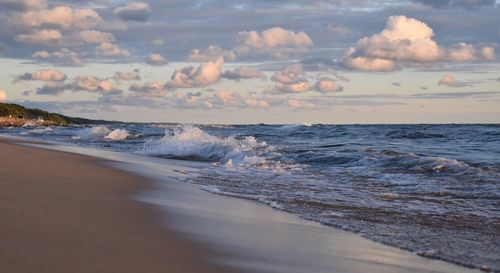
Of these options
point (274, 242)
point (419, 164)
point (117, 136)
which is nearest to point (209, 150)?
point (419, 164)

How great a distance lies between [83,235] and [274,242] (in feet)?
5.30

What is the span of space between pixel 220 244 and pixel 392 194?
208 inches

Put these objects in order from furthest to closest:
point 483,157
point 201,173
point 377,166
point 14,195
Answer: point 483,157
point 377,166
point 201,173
point 14,195

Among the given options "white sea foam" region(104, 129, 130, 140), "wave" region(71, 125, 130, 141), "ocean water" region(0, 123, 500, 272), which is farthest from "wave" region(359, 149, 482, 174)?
"wave" region(71, 125, 130, 141)

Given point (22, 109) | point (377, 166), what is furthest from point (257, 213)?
point (22, 109)

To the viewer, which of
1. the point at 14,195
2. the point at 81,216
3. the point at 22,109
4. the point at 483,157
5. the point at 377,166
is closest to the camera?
the point at 81,216

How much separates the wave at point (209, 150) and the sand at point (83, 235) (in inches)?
378

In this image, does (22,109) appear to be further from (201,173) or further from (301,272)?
(301,272)

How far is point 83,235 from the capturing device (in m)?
4.68

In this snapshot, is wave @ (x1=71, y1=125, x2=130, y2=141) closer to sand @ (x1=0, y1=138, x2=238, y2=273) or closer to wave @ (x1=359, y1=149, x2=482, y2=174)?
wave @ (x1=359, y1=149, x2=482, y2=174)

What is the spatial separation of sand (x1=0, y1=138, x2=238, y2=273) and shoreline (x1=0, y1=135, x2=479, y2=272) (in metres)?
0.24

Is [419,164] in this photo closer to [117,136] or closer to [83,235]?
[83,235]

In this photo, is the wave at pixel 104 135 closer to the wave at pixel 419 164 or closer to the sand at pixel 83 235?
the wave at pixel 419 164

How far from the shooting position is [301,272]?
4352 mm
